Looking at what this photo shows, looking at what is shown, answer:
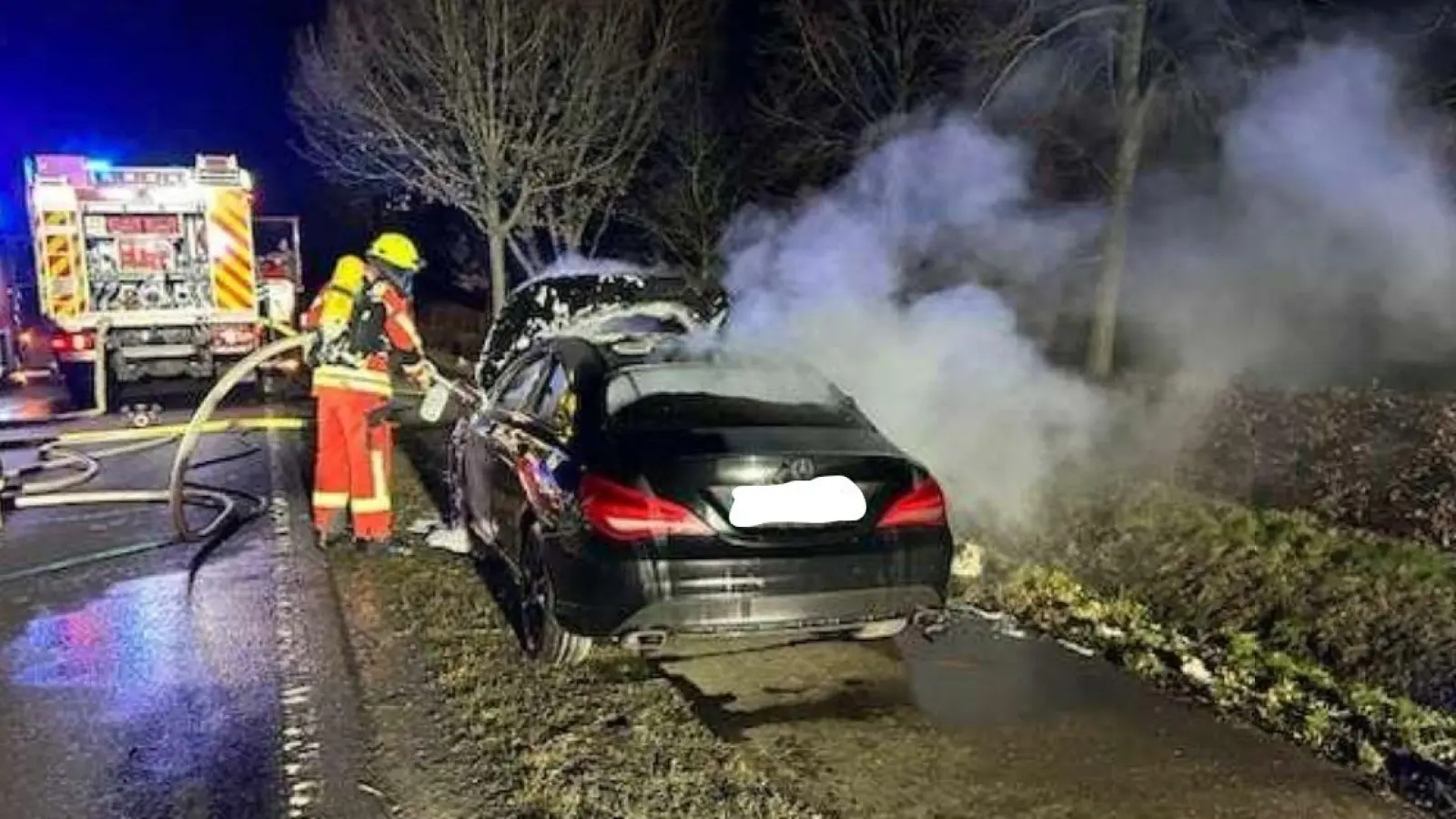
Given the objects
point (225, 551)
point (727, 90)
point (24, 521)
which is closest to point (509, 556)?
point (225, 551)

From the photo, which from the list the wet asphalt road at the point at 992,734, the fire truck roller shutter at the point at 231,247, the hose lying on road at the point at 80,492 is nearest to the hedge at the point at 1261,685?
the wet asphalt road at the point at 992,734

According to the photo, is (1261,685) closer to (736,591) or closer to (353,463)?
(736,591)

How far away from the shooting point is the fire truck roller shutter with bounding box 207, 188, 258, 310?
14500 mm

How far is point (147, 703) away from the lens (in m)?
4.61

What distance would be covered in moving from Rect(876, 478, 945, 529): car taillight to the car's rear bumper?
0.07 metres

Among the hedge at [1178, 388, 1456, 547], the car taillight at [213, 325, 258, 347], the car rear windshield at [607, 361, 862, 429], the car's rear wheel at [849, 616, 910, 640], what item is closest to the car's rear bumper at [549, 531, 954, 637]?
the car's rear wheel at [849, 616, 910, 640]

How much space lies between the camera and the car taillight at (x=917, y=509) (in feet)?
14.8

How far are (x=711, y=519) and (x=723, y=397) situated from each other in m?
0.77

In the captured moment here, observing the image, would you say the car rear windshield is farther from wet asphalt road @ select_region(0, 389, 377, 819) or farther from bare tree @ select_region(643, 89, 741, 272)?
bare tree @ select_region(643, 89, 741, 272)

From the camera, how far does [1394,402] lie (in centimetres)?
644

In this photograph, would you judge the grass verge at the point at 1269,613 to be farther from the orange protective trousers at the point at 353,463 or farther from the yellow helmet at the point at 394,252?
the yellow helmet at the point at 394,252

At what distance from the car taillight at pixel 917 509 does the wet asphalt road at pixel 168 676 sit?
2.06 meters

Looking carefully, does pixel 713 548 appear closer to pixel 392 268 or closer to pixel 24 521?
pixel 392 268

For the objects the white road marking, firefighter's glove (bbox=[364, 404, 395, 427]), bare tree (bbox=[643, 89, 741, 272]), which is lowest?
the white road marking
